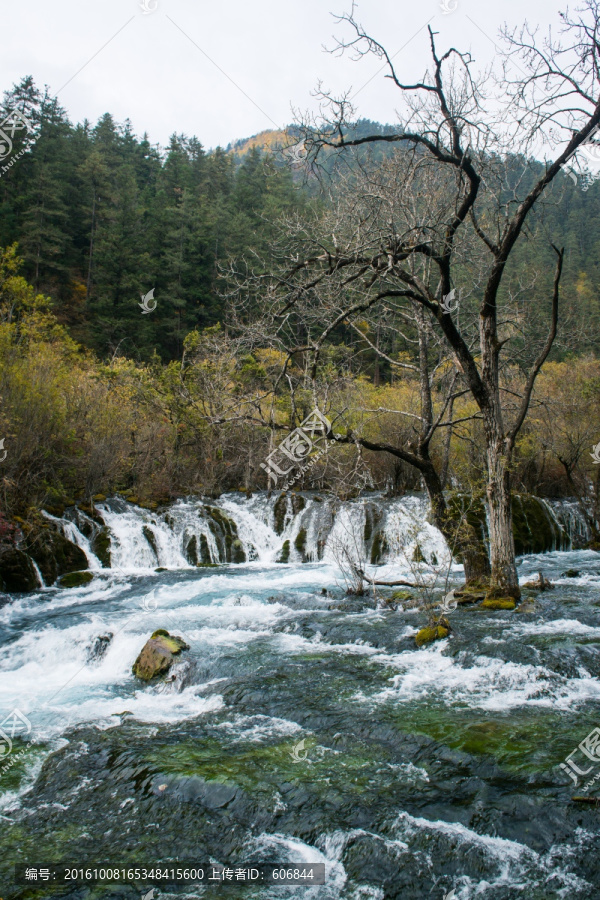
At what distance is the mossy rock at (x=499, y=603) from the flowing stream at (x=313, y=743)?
165 mm

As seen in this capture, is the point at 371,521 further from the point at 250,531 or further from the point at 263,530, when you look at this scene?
the point at 250,531

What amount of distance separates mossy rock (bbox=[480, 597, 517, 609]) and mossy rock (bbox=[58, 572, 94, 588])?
31.8 ft

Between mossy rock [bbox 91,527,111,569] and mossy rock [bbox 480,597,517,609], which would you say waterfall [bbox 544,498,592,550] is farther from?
mossy rock [bbox 91,527,111,569]

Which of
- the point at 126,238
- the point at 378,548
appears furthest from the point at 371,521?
the point at 126,238

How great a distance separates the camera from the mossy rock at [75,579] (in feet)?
45.4

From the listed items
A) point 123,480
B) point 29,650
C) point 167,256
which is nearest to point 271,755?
point 29,650

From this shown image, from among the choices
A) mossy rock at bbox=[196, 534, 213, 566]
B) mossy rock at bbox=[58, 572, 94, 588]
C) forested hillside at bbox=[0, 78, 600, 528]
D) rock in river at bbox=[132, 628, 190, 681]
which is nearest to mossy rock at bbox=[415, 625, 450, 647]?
forested hillside at bbox=[0, 78, 600, 528]

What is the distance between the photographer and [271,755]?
580cm

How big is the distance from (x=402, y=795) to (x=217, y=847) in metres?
1.67

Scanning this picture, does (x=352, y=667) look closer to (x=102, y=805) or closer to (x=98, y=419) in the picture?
(x=102, y=805)

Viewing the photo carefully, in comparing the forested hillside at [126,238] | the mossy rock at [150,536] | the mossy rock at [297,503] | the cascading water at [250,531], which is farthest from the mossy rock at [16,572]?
the forested hillside at [126,238]

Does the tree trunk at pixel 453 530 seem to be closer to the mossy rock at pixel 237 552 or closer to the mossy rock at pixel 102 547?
the mossy rock at pixel 237 552

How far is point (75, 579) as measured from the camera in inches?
552

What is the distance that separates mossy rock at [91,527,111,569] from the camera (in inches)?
622
